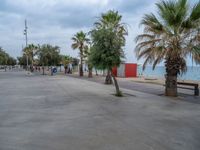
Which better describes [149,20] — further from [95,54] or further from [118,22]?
[118,22]

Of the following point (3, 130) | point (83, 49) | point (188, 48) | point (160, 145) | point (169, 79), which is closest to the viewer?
point (160, 145)

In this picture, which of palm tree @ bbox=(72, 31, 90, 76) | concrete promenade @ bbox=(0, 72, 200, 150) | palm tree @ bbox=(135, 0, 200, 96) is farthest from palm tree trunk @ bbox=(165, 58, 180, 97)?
palm tree @ bbox=(72, 31, 90, 76)

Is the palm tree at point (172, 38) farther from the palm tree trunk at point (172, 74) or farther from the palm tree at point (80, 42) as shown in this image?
the palm tree at point (80, 42)

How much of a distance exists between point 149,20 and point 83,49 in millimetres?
26012

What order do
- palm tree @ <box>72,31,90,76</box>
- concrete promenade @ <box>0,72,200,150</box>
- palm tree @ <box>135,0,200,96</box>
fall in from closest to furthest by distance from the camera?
concrete promenade @ <box>0,72,200,150</box> → palm tree @ <box>135,0,200,96</box> → palm tree @ <box>72,31,90,76</box>

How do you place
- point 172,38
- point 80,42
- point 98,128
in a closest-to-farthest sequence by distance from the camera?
point 98,128, point 172,38, point 80,42

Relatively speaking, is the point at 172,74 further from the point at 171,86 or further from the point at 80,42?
the point at 80,42

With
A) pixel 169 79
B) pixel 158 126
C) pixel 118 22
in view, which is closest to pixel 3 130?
pixel 158 126

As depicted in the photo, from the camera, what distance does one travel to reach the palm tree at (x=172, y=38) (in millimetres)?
13977

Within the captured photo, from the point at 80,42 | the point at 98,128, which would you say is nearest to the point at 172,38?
the point at 98,128

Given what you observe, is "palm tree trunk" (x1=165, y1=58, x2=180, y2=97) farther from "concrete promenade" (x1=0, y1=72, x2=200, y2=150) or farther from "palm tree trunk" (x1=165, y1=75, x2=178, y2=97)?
"concrete promenade" (x1=0, y1=72, x2=200, y2=150)

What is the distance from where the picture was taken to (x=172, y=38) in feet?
46.8

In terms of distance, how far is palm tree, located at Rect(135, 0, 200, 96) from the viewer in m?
14.0

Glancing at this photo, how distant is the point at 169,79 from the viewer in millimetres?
14984
